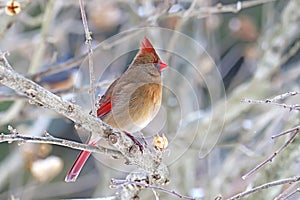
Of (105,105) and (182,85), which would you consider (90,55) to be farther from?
(182,85)

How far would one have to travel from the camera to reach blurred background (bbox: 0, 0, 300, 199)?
118 inches

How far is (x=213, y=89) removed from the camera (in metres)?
4.11

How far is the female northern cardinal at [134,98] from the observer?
2.42m

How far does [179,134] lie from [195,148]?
220 millimetres

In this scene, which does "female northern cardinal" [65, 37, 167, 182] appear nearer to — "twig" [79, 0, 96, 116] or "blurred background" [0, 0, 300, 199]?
"blurred background" [0, 0, 300, 199]

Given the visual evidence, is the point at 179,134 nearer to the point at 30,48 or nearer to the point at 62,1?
the point at 62,1

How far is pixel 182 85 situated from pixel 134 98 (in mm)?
1497

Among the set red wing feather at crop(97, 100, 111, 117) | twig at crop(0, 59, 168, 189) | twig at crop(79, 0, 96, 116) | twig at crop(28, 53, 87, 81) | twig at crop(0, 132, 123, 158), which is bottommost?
twig at crop(0, 132, 123, 158)

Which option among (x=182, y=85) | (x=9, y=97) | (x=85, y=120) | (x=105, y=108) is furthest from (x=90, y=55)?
(x=182, y=85)

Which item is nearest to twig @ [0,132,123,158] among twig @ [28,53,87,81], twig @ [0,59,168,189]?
twig @ [0,59,168,189]

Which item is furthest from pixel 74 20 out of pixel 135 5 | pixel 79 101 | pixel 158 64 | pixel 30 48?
pixel 158 64

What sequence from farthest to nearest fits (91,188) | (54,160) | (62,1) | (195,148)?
(91,188) → (62,1) → (54,160) → (195,148)

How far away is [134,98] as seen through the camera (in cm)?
247

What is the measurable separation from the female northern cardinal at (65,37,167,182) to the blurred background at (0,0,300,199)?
16 cm
